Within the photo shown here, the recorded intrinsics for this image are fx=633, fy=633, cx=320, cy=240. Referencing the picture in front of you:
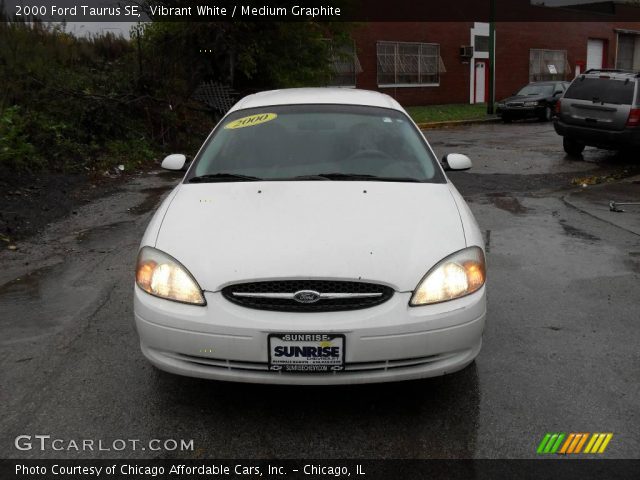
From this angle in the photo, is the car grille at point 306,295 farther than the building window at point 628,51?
No

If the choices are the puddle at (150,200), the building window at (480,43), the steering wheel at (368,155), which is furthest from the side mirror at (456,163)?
the building window at (480,43)

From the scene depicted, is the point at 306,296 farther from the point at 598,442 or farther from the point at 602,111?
the point at 602,111

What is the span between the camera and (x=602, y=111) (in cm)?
1250

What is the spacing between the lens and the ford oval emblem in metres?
2.93

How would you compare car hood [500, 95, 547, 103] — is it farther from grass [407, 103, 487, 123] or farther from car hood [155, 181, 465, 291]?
car hood [155, 181, 465, 291]

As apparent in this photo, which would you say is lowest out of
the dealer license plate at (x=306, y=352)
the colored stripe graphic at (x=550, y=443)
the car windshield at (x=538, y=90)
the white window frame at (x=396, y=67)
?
the colored stripe graphic at (x=550, y=443)

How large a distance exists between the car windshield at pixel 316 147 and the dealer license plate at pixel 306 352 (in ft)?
4.56

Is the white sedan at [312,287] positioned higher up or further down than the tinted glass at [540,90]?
further down

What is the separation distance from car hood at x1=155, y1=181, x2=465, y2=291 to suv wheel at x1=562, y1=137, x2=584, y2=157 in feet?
36.0

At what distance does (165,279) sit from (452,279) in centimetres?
142

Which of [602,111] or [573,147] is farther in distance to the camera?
[573,147]

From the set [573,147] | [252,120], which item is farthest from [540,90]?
[252,120]

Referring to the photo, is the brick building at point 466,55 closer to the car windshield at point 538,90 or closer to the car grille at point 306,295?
the car windshield at point 538,90

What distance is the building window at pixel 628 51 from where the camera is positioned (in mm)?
45469
